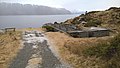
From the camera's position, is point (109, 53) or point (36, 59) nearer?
point (109, 53)

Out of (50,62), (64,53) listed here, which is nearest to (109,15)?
(64,53)

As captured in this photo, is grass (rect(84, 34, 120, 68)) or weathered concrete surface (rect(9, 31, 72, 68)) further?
weathered concrete surface (rect(9, 31, 72, 68))

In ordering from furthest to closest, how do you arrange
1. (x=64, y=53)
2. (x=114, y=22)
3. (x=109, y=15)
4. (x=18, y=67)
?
(x=109, y=15) → (x=114, y=22) → (x=64, y=53) → (x=18, y=67)

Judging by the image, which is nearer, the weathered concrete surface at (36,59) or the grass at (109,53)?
the grass at (109,53)

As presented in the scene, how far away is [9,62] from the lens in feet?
61.4

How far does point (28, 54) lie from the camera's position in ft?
71.1

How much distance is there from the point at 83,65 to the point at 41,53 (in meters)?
5.87

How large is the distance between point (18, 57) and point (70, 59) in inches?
177

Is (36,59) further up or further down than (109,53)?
further down

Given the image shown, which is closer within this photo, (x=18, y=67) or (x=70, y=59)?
(x=18, y=67)

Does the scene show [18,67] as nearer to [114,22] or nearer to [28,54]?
[28,54]

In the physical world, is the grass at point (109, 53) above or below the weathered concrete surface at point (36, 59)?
above

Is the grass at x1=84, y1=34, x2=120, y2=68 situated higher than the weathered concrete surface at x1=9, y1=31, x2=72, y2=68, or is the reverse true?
the grass at x1=84, y1=34, x2=120, y2=68

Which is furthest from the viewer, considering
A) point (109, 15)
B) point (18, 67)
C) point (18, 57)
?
point (109, 15)
